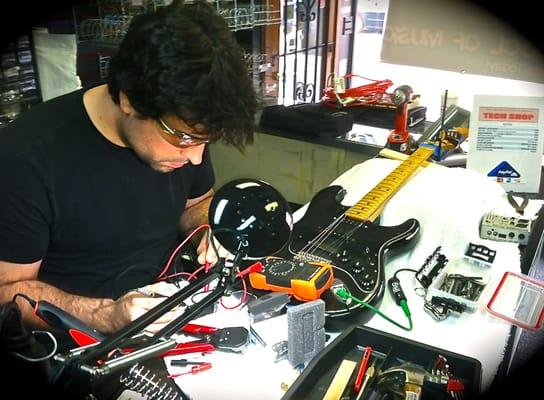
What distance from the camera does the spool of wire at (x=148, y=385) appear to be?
2.27ft

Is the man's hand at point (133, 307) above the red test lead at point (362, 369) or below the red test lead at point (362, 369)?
above

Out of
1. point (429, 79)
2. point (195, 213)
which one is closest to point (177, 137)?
point (195, 213)

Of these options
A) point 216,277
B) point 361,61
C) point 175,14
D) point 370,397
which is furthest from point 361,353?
point 361,61

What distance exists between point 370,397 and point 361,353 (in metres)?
0.11

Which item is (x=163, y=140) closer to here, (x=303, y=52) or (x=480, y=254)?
(x=480, y=254)

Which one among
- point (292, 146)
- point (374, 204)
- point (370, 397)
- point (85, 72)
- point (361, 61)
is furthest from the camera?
point (361, 61)

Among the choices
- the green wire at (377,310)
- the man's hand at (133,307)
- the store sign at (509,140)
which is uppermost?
the store sign at (509,140)

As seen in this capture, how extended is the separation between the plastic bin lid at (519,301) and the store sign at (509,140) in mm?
397

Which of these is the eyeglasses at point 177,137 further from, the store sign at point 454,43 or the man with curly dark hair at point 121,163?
the store sign at point 454,43

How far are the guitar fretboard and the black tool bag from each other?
1.47 ft

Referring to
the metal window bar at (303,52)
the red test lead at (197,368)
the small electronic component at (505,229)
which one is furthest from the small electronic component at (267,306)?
the metal window bar at (303,52)

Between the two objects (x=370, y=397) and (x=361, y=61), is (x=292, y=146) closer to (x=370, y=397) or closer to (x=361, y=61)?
(x=361, y=61)

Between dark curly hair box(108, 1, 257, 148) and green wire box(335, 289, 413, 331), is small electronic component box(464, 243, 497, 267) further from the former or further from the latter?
dark curly hair box(108, 1, 257, 148)

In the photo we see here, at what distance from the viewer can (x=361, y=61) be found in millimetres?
2686
